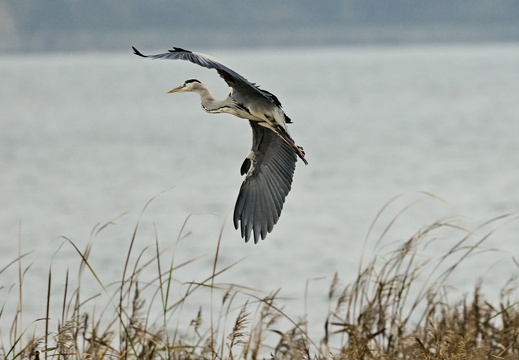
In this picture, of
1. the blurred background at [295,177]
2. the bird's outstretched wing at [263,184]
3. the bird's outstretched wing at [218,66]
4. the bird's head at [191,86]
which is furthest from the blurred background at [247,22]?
the bird's outstretched wing at [218,66]

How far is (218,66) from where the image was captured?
3.66 metres

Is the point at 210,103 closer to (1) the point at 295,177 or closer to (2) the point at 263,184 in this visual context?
(2) the point at 263,184

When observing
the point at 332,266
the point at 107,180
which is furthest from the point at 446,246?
the point at 107,180

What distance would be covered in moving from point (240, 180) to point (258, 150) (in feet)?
47.9

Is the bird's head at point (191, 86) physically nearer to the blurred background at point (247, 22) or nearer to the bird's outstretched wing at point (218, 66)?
the bird's outstretched wing at point (218, 66)

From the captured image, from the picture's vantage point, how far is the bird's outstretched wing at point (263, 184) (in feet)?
14.7

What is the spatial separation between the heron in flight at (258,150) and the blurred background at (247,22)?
318ft

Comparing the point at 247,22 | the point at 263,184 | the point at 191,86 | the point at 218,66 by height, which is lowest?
the point at 218,66

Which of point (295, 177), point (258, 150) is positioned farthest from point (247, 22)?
point (258, 150)

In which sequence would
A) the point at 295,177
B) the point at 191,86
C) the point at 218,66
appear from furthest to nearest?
the point at 295,177 → the point at 191,86 → the point at 218,66

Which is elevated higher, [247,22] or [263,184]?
[247,22]

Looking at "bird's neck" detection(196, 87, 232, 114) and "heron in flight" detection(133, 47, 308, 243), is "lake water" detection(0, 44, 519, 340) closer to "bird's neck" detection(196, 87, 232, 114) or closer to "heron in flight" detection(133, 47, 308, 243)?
"heron in flight" detection(133, 47, 308, 243)

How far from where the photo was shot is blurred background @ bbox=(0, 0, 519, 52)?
10362 cm

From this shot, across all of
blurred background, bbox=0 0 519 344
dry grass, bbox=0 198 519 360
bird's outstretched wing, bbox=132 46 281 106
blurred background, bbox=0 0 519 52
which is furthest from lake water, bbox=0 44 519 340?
blurred background, bbox=0 0 519 52
